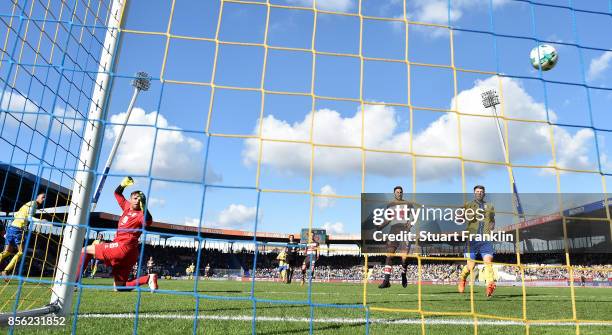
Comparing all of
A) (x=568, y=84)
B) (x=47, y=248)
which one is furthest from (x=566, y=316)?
(x=47, y=248)

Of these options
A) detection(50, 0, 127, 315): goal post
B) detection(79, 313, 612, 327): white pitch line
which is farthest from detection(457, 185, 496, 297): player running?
detection(50, 0, 127, 315): goal post

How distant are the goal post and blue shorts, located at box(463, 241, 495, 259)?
7.00 meters

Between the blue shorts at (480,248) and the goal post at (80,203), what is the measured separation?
23.0 feet

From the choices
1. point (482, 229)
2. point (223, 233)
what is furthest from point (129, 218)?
point (223, 233)

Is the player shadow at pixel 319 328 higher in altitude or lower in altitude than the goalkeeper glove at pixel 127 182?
lower

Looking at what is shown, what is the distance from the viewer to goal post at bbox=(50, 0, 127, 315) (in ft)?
12.9

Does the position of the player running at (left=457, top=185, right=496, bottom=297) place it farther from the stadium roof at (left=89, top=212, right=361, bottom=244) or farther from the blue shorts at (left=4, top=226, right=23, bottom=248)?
the stadium roof at (left=89, top=212, right=361, bottom=244)

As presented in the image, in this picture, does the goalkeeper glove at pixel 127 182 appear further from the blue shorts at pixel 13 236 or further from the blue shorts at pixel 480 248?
the blue shorts at pixel 480 248

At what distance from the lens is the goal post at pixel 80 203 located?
12.9ft

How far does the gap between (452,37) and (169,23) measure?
321 cm

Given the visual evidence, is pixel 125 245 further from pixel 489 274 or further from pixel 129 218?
pixel 489 274

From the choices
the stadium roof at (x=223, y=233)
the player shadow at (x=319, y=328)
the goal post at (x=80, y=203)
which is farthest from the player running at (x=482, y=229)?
the stadium roof at (x=223, y=233)

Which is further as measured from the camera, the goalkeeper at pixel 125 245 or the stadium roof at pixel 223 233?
the stadium roof at pixel 223 233

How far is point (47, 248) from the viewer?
509cm
